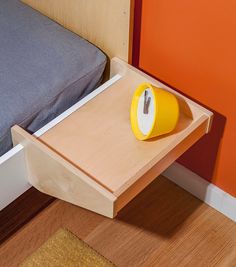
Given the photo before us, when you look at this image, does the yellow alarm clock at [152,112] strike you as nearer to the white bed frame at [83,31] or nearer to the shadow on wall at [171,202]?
the white bed frame at [83,31]

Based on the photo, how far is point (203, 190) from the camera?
1.57 m

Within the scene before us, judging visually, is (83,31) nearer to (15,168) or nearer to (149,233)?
(15,168)

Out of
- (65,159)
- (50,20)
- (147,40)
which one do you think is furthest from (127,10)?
(65,159)

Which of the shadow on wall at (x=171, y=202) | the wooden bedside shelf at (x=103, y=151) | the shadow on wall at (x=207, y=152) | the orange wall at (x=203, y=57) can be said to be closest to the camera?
the wooden bedside shelf at (x=103, y=151)

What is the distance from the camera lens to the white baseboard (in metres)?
1.53

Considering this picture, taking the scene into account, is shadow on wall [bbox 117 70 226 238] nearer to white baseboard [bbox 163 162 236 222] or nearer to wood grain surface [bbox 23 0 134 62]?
white baseboard [bbox 163 162 236 222]

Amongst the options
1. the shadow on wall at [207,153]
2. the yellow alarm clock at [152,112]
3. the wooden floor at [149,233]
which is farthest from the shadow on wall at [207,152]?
the yellow alarm clock at [152,112]

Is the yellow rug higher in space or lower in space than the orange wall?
lower

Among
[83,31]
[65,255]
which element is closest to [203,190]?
[65,255]

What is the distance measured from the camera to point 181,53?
1317 millimetres

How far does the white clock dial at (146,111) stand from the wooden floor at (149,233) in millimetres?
436

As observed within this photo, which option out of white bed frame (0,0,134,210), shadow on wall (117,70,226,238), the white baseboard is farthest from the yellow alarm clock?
the white baseboard

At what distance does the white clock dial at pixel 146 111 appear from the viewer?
118cm

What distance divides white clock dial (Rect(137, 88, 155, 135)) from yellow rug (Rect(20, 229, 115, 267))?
0.44 metres
